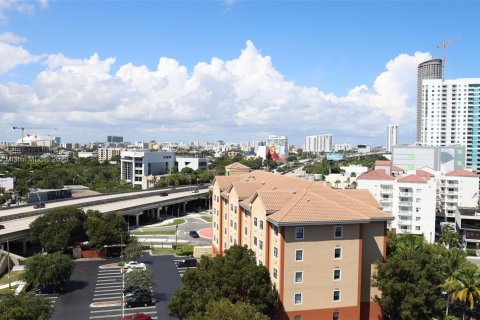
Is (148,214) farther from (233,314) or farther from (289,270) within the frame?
(233,314)

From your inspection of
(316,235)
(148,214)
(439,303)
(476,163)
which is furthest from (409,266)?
(476,163)

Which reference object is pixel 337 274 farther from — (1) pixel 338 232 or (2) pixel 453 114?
(2) pixel 453 114

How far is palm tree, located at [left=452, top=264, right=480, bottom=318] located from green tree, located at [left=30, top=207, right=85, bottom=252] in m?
52.1

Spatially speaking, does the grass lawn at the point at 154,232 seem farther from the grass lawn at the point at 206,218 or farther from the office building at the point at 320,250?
the office building at the point at 320,250

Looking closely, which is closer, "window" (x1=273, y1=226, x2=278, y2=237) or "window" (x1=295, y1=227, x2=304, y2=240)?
"window" (x1=295, y1=227, x2=304, y2=240)

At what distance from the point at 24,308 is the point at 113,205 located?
221ft

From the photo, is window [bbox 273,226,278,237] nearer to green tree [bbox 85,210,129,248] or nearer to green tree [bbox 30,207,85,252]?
green tree [bbox 85,210,129,248]

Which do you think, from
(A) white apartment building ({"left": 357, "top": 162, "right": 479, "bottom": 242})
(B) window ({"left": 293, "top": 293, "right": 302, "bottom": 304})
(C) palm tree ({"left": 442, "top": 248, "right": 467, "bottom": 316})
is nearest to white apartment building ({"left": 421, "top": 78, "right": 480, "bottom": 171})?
(A) white apartment building ({"left": 357, "top": 162, "right": 479, "bottom": 242})

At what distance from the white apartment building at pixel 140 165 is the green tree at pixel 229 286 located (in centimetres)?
13415

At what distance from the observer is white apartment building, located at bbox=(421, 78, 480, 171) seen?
534 feet

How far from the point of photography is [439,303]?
128 feet

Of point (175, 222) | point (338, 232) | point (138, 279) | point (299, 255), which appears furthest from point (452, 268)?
point (175, 222)

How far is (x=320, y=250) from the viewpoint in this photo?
134ft

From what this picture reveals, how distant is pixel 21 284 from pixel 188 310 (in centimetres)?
2694
